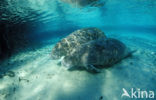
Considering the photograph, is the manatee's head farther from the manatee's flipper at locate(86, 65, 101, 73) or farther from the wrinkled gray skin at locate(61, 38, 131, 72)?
the manatee's flipper at locate(86, 65, 101, 73)

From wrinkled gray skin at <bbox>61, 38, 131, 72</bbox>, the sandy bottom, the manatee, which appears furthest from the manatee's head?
the manatee

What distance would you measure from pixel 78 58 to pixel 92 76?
110cm

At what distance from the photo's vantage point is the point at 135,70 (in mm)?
5082

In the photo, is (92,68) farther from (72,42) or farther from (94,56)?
(72,42)

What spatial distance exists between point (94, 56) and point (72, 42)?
2.81 m

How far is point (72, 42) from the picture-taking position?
7359 millimetres

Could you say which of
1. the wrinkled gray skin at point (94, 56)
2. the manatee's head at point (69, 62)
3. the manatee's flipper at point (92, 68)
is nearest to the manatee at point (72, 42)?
the manatee's head at point (69, 62)

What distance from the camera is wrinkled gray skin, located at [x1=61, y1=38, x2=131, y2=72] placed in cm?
493

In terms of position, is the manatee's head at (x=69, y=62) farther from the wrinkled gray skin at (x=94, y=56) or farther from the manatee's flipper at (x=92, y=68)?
the manatee's flipper at (x=92, y=68)

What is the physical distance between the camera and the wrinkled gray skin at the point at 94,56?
16.2 feet

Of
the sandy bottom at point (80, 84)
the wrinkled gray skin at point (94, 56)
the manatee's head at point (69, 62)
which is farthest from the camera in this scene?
the manatee's head at point (69, 62)

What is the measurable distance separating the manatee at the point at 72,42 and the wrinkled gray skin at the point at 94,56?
1.80 meters

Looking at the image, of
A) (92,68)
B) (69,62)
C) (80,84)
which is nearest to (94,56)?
(92,68)

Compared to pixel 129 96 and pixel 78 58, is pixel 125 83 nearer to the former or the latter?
pixel 129 96
